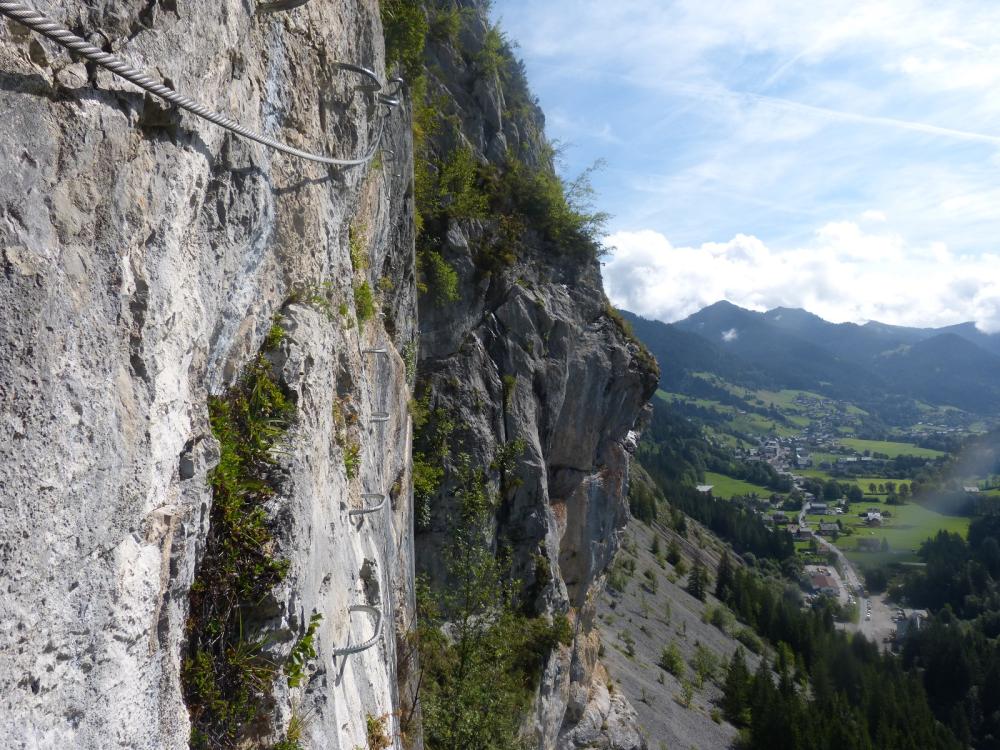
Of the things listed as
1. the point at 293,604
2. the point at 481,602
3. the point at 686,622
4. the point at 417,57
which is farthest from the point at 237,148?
the point at 686,622

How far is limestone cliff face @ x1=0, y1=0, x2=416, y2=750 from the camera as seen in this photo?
263 centimetres

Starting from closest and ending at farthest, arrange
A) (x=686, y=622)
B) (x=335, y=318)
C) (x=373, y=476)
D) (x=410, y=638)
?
1. (x=335, y=318)
2. (x=373, y=476)
3. (x=410, y=638)
4. (x=686, y=622)

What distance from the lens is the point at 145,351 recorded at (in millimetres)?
3402

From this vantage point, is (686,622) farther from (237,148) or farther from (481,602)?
(237,148)

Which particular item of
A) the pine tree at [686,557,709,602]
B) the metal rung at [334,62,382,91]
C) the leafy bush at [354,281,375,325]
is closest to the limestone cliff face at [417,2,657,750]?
the leafy bush at [354,281,375,325]

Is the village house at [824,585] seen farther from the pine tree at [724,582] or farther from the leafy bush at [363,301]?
the leafy bush at [363,301]

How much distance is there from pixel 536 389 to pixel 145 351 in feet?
64.2

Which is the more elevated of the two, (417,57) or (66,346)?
(417,57)

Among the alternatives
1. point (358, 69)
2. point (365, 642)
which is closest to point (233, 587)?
point (365, 642)

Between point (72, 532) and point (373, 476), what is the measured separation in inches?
223

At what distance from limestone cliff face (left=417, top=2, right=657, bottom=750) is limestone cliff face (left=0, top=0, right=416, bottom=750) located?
13105 millimetres

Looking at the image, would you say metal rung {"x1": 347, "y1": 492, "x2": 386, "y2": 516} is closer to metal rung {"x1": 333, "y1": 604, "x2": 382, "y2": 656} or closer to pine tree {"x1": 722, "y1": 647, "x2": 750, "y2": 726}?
metal rung {"x1": 333, "y1": 604, "x2": 382, "y2": 656}

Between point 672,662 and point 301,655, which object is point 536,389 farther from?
point 672,662

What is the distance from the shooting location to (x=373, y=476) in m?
8.45
